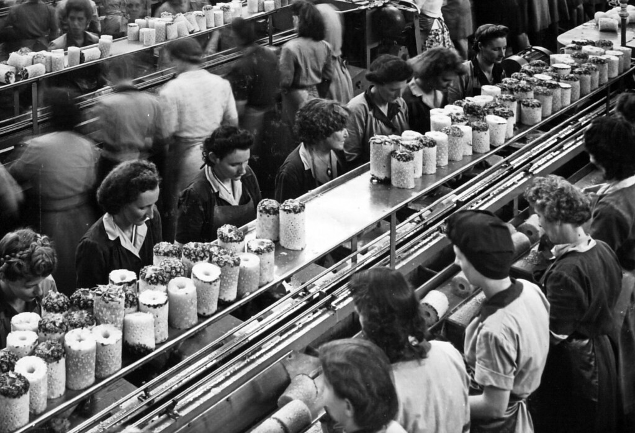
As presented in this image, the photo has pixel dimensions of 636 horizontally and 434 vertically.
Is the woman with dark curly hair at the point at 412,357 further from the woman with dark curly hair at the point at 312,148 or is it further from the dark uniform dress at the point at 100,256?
the woman with dark curly hair at the point at 312,148

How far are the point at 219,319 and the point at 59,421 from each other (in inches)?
25.7

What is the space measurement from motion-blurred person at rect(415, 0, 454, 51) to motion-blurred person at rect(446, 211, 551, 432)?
434 centimetres

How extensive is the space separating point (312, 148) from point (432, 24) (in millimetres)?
3193

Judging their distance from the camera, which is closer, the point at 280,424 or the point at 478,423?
the point at 280,424

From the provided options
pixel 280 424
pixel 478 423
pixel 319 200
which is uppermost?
pixel 319 200

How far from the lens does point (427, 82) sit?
486 cm

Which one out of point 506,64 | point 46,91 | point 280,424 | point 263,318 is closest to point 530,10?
point 506,64

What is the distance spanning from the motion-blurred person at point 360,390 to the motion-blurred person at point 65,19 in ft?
15.2

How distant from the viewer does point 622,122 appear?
11.6 ft

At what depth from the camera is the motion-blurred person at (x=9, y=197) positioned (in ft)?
13.9

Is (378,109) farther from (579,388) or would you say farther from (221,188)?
(579,388)

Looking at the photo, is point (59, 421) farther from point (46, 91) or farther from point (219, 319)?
point (46, 91)

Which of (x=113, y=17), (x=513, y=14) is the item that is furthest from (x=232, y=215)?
(x=513, y=14)

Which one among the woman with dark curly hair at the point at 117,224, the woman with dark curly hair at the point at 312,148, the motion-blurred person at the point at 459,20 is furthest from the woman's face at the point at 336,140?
the motion-blurred person at the point at 459,20
